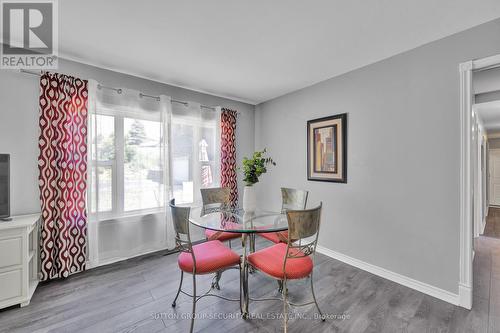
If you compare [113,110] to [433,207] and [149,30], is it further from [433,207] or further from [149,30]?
[433,207]

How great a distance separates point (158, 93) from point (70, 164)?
1.50 meters

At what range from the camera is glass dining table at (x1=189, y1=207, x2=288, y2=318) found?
74.7 inches

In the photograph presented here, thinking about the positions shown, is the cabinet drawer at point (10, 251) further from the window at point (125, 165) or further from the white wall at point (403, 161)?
the white wall at point (403, 161)

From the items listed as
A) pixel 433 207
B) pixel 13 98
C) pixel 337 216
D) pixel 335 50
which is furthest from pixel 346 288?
pixel 13 98

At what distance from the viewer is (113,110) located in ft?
9.37

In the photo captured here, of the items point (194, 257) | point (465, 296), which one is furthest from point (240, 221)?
point (465, 296)

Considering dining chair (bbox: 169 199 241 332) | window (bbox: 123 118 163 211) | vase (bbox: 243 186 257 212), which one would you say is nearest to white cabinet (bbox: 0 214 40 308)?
window (bbox: 123 118 163 211)

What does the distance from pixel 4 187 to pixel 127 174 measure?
1123 millimetres

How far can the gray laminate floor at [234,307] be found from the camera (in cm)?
177

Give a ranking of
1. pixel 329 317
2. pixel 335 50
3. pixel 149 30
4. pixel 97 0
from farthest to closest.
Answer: pixel 335 50 → pixel 149 30 → pixel 329 317 → pixel 97 0

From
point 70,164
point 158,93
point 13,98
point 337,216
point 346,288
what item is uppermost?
point 158,93

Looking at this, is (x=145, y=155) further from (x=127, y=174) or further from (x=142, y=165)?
(x=127, y=174)

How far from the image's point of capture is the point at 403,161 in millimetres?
2422

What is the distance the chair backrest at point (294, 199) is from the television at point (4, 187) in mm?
2807
